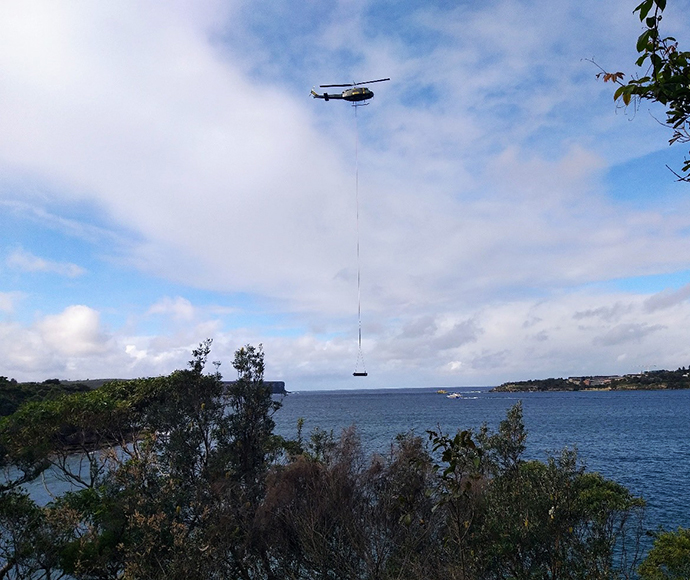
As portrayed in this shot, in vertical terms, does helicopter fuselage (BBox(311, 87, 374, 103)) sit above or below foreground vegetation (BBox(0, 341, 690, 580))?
above

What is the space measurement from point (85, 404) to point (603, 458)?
169 feet

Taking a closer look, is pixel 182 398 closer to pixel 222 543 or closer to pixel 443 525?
pixel 222 543

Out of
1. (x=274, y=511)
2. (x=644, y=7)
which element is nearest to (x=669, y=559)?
(x=274, y=511)

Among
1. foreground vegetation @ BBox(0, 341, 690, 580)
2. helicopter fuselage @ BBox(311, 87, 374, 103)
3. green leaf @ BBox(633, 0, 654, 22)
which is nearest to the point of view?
green leaf @ BBox(633, 0, 654, 22)

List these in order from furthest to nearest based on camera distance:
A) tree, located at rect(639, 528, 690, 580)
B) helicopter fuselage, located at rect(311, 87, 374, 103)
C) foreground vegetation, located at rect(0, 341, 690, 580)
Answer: helicopter fuselage, located at rect(311, 87, 374, 103) < tree, located at rect(639, 528, 690, 580) < foreground vegetation, located at rect(0, 341, 690, 580)

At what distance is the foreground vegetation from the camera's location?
496 inches

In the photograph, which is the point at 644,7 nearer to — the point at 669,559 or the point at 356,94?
the point at 669,559

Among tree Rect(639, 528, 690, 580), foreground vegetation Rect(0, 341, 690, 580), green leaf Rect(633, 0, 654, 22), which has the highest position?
green leaf Rect(633, 0, 654, 22)

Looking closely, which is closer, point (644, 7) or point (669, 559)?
point (644, 7)

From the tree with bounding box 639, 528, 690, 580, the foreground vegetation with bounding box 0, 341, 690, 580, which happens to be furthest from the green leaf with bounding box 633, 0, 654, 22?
the tree with bounding box 639, 528, 690, 580

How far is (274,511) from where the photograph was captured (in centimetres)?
1634

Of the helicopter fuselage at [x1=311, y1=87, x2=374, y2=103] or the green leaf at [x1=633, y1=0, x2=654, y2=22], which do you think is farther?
the helicopter fuselage at [x1=311, y1=87, x2=374, y2=103]

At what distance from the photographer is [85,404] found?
2494 cm

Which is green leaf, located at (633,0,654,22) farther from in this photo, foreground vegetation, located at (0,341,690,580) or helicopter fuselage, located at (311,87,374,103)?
helicopter fuselage, located at (311,87,374,103)
